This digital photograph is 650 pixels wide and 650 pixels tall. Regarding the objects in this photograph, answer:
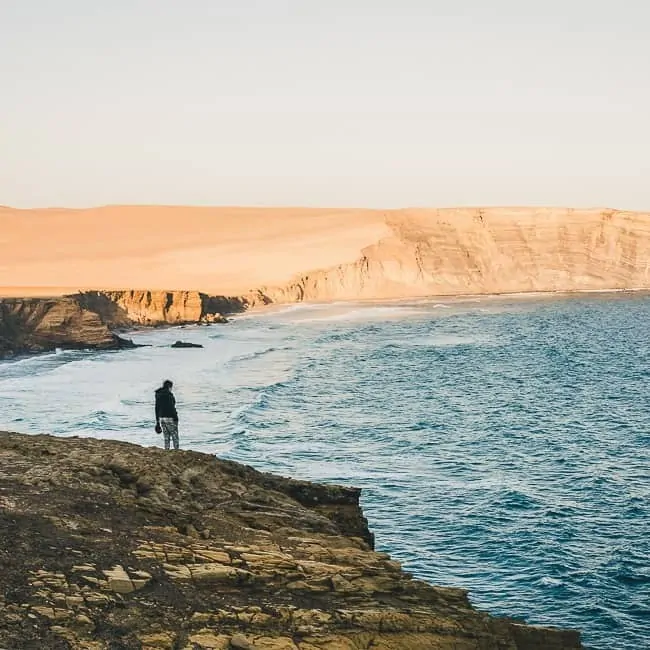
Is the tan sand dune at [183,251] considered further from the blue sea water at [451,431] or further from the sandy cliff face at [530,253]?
the blue sea water at [451,431]

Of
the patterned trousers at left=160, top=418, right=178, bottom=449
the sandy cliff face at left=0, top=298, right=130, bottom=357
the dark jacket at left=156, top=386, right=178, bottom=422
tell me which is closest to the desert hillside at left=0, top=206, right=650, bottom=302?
the sandy cliff face at left=0, top=298, right=130, bottom=357

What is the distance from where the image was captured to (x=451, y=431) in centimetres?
4084

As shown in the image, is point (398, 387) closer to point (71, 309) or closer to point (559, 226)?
point (71, 309)

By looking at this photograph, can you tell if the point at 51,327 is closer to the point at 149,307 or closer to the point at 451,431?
the point at 149,307

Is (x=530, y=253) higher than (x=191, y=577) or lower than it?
higher

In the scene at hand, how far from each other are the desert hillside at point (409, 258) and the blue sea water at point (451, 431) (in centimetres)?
5781

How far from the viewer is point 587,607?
2141 cm

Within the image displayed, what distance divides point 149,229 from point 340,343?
124 metres

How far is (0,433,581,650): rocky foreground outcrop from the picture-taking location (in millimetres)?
11195

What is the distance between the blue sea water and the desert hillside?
5781 centimetres

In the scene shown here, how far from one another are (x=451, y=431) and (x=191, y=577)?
2932 cm

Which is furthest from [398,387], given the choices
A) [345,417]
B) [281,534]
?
[281,534]

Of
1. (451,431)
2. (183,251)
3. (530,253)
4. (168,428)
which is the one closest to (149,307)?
(451,431)

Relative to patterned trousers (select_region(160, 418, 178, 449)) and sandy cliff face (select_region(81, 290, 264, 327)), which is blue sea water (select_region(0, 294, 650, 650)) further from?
sandy cliff face (select_region(81, 290, 264, 327))
